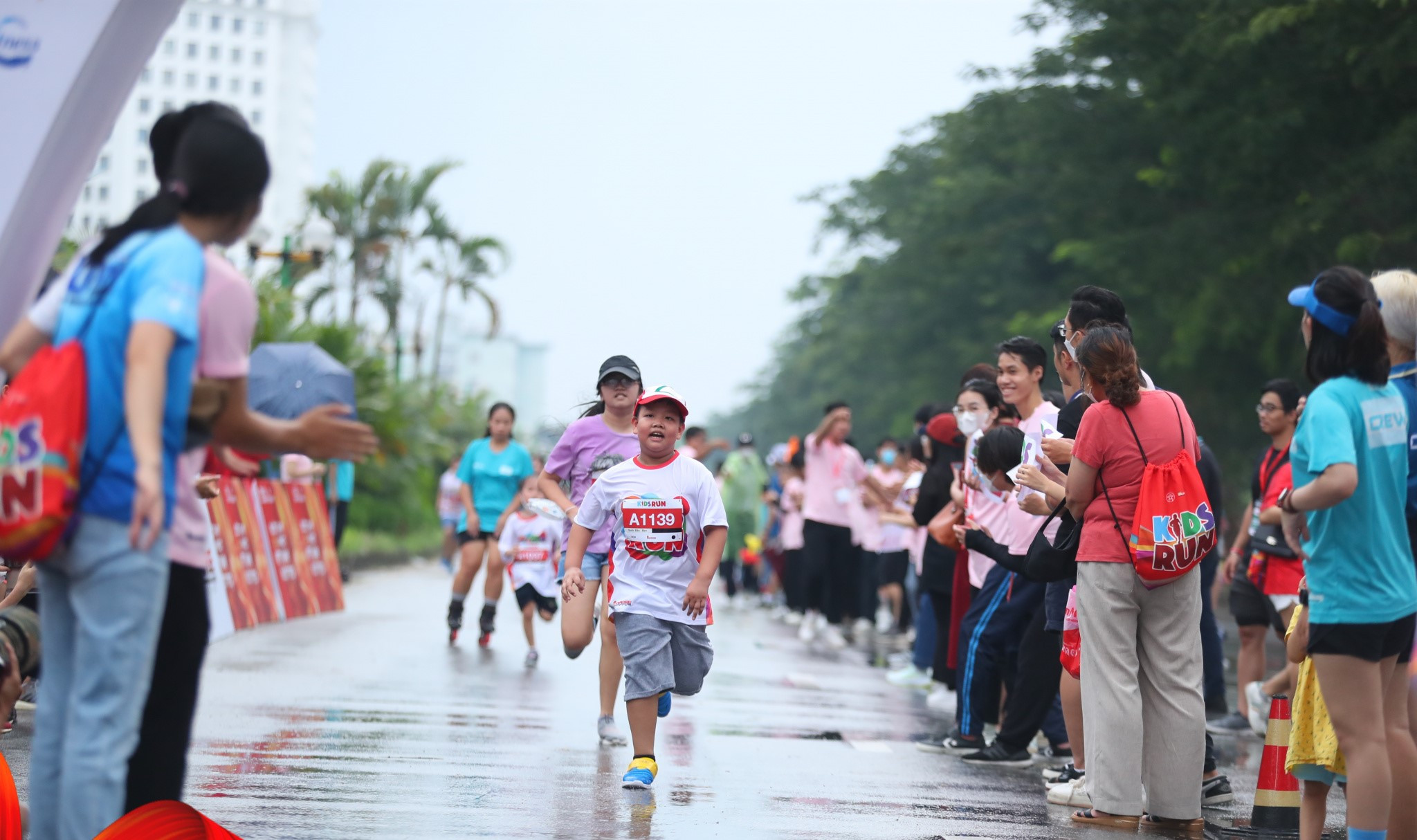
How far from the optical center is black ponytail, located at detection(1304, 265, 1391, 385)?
4.98 meters

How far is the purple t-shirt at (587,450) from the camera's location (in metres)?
8.88

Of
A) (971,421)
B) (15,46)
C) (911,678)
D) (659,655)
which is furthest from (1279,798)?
(911,678)

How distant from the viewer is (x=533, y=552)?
12.6 metres

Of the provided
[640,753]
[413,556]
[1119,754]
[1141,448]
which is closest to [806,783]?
[640,753]

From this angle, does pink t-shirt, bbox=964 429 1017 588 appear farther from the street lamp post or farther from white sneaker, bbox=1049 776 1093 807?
the street lamp post

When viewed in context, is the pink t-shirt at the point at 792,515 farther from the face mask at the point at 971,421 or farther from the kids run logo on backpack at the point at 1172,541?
the kids run logo on backpack at the point at 1172,541

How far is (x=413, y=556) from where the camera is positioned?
3103 cm

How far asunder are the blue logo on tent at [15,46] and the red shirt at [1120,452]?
3.97 meters

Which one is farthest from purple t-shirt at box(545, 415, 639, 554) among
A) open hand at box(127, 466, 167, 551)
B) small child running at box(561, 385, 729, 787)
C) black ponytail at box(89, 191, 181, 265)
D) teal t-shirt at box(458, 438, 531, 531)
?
open hand at box(127, 466, 167, 551)

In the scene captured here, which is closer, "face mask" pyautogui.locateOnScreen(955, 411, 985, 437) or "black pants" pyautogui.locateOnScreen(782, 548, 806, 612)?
"face mask" pyautogui.locateOnScreen(955, 411, 985, 437)

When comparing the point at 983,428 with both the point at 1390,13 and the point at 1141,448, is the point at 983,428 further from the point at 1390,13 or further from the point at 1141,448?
the point at 1390,13

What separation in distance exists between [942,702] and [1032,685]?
304cm

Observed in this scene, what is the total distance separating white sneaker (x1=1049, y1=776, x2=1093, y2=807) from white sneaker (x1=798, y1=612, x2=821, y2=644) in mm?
9602

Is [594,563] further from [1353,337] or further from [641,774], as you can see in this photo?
[1353,337]
